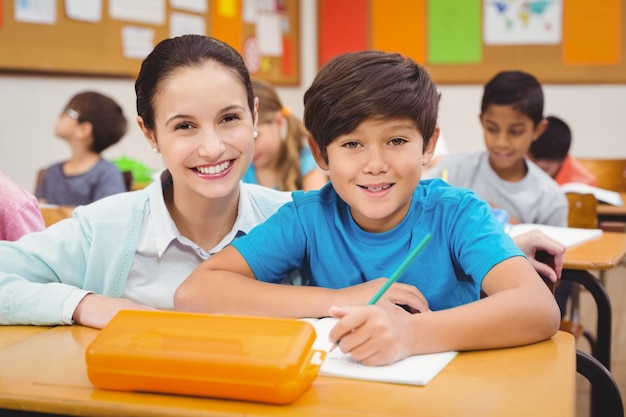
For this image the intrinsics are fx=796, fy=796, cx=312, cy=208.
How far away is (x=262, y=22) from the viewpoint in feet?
18.6

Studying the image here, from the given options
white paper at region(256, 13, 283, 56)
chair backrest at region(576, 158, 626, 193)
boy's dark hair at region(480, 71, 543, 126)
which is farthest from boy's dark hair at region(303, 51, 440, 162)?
white paper at region(256, 13, 283, 56)

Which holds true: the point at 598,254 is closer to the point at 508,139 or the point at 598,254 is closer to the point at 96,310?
the point at 508,139

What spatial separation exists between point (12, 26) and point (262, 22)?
2.21 meters

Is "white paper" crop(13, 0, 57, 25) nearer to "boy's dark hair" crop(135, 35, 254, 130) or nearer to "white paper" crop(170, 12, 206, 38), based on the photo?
"white paper" crop(170, 12, 206, 38)

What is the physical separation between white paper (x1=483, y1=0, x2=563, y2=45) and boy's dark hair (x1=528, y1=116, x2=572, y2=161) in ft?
5.73

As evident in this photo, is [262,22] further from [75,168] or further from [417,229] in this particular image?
[417,229]

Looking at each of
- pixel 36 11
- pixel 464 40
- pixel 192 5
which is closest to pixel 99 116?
pixel 36 11

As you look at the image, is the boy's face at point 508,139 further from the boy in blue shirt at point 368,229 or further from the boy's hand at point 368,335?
the boy's hand at point 368,335

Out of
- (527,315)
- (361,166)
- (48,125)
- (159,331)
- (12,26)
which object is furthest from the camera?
(48,125)

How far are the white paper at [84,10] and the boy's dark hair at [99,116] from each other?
419 mm

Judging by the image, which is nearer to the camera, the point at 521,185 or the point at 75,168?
the point at 521,185

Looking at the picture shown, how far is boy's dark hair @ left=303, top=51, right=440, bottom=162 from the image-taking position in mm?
1231

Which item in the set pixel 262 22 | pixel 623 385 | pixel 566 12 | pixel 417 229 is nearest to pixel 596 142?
pixel 566 12

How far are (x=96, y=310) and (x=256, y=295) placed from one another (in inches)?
9.6
